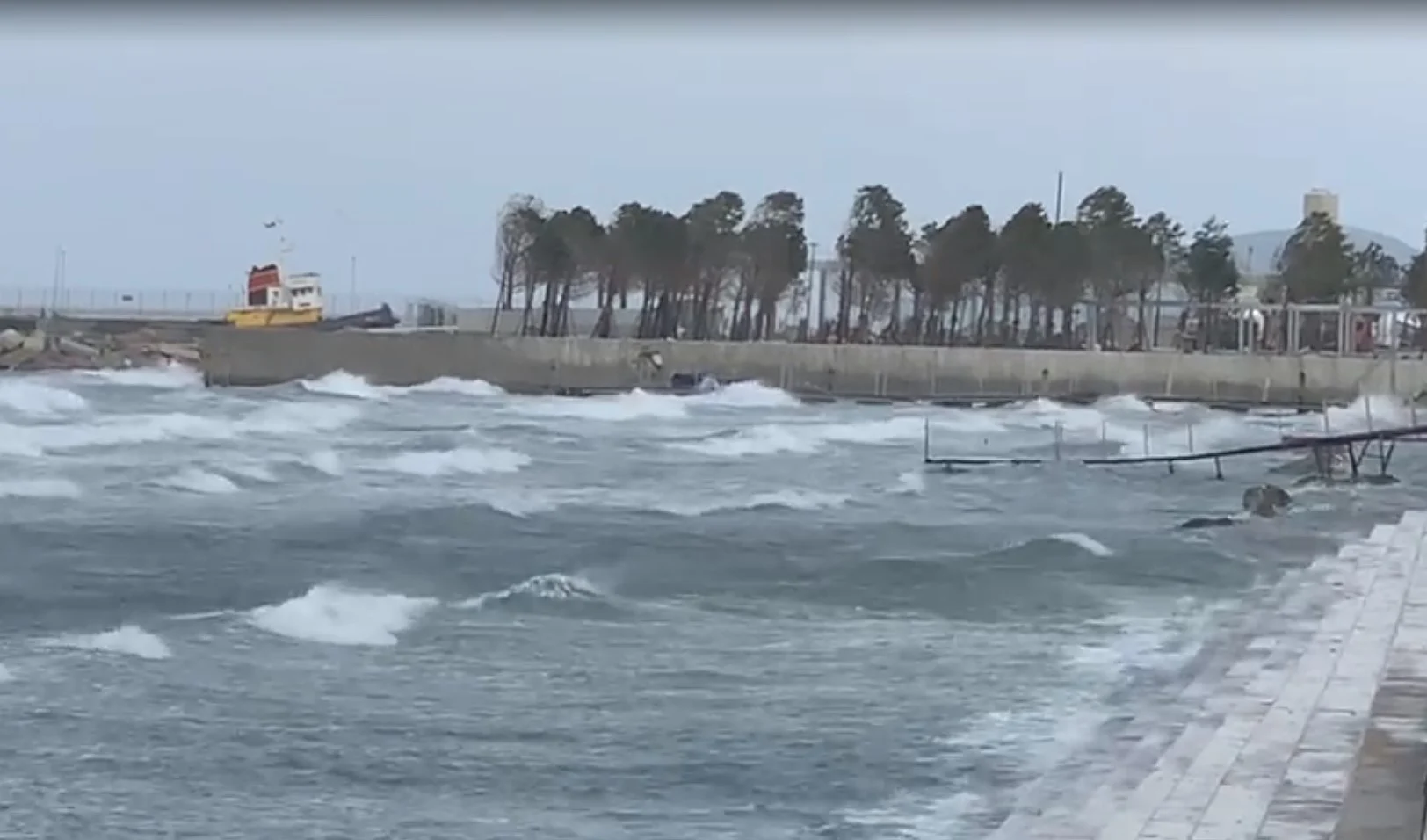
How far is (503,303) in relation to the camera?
67812 millimetres

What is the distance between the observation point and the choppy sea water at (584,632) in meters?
9.58

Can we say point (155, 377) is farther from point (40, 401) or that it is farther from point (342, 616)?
point (342, 616)

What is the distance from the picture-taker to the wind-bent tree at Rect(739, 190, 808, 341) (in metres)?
64.8

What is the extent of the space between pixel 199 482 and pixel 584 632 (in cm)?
1440

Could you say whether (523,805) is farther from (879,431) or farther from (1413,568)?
(879,431)

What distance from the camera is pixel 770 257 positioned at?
64500mm

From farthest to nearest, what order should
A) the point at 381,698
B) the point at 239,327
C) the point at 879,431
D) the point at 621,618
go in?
the point at 239,327
the point at 879,431
the point at 621,618
the point at 381,698

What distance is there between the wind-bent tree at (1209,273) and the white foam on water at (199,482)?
38511 millimetres

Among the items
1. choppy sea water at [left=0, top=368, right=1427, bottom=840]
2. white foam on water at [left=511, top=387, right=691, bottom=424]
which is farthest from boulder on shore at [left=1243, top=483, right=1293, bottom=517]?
white foam on water at [left=511, top=387, right=691, bottom=424]

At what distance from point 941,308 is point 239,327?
1998 cm

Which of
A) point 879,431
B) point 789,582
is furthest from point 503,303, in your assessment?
point 789,582

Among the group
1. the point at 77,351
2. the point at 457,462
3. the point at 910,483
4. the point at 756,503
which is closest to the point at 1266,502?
the point at 756,503

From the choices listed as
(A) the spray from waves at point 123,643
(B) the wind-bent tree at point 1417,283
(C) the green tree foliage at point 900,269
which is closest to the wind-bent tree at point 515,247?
(C) the green tree foliage at point 900,269

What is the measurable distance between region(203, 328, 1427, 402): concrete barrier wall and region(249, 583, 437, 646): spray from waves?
37.1m
